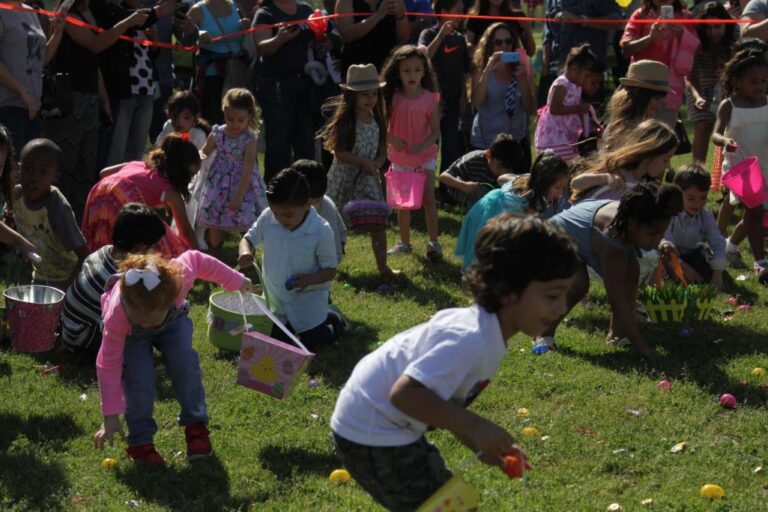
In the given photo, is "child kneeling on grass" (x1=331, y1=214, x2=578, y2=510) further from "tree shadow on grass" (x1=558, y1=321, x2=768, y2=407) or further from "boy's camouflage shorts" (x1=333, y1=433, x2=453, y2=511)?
"tree shadow on grass" (x1=558, y1=321, x2=768, y2=407)

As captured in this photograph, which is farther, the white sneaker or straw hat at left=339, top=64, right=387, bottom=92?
straw hat at left=339, top=64, right=387, bottom=92

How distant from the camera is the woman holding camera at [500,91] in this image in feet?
32.9

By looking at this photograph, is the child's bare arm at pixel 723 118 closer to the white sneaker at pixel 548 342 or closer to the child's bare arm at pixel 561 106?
the child's bare arm at pixel 561 106

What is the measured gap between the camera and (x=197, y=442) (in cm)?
514

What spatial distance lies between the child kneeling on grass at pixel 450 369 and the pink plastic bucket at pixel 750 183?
17.5 ft

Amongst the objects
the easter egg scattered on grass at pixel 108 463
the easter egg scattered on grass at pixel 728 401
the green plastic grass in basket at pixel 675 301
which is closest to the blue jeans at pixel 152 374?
the easter egg scattered on grass at pixel 108 463

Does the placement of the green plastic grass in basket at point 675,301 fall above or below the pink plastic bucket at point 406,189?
below

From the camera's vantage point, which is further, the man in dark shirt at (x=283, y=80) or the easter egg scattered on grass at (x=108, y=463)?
the man in dark shirt at (x=283, y=80)

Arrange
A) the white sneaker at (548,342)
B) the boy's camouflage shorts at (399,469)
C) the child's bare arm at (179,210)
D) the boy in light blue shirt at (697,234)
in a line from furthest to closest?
the boy in light blue shirt at (697,234) → the child's bare arm at (179,210) → the white sneaker at (548,342) → the boy's camouflage shorts at (399,469)

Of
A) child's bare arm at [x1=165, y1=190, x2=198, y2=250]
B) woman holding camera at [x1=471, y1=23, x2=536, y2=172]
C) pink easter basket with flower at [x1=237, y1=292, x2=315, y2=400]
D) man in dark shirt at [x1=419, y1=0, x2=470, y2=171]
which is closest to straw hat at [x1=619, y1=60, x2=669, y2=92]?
woman holding camera at [x1=471, y1=23, x2=536, y2=172]

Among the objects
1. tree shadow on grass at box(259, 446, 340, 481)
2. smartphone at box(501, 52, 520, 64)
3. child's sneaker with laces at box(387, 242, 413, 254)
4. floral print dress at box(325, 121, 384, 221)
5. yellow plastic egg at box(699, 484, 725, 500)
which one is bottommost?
child's sneaker with laces at box(387, 242, 413, 254)

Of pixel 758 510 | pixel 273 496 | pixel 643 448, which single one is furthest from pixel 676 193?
pixel 273 496

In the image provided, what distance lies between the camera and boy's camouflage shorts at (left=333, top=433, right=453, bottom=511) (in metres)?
3.47

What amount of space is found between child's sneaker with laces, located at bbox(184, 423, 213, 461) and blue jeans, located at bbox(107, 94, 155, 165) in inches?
195
